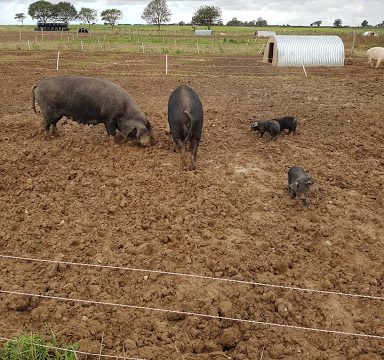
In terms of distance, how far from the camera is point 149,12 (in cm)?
8481

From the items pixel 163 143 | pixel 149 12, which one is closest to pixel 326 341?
pixel 163 143

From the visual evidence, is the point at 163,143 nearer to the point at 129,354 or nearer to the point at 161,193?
the point at 161,193

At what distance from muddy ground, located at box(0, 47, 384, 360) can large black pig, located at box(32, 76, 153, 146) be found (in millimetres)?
435

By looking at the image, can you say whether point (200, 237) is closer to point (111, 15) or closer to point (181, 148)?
point (181, 148)

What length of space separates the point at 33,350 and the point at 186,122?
4808 mm

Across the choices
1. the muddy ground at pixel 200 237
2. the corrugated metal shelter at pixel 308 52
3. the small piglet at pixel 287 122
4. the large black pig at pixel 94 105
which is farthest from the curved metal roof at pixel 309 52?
the large black pig at pixel 94 105

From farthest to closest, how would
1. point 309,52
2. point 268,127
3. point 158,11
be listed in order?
point 158,11, point 309,52, point 268,127

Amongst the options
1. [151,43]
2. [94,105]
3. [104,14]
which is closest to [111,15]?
[104,14]

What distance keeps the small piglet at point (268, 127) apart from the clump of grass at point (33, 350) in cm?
654

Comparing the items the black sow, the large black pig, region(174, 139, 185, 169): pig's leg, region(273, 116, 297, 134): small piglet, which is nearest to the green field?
region(273, 116, 297, 134): small piglet

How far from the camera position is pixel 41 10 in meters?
90.9

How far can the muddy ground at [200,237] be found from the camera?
13.4 feet

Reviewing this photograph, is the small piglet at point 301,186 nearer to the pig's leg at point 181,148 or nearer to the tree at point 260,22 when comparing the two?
the pig's leg at point 181,148

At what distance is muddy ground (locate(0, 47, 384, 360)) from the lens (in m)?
4.09
